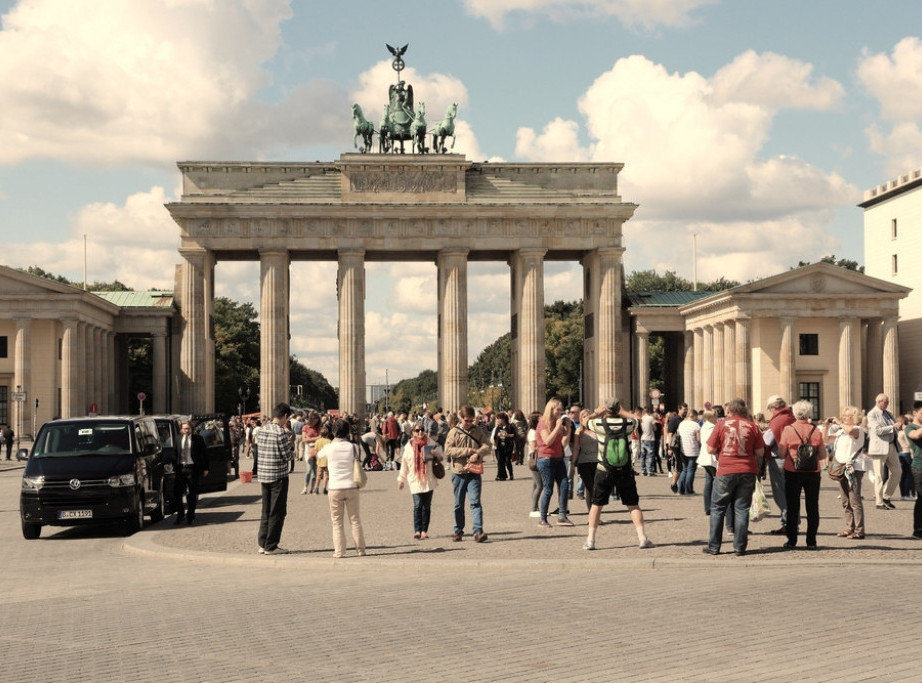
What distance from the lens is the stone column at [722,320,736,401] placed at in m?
73.1

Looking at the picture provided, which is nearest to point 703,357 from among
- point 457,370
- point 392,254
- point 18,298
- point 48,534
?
point 457,370

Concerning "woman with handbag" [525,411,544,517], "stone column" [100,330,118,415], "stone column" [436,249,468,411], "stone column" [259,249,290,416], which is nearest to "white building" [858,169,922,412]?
"stone column" [436,249,468,411]

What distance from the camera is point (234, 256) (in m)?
81.2

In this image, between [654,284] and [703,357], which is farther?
[654,284]

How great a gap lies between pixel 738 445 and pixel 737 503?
0.87 meters

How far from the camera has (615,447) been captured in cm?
1864

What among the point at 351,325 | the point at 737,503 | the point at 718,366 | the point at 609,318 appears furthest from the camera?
the point at 609,318

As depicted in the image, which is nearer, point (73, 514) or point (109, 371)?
point (73, 514)

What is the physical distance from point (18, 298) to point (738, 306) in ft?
135

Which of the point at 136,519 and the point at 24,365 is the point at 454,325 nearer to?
the point at 24,365

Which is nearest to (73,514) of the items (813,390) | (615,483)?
(615,483)

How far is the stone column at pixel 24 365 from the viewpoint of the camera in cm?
7044

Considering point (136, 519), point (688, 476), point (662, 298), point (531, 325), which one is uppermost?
point (662, 298)

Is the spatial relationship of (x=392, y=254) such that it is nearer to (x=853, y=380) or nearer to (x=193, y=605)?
(x=853, y=380)
